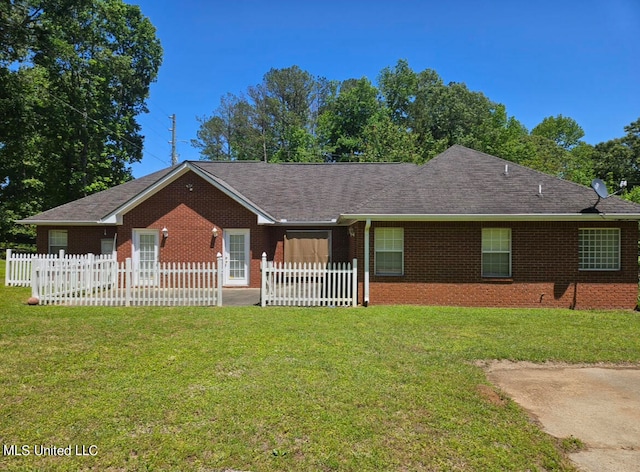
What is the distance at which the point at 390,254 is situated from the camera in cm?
1186

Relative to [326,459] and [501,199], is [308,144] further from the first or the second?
[326,459]

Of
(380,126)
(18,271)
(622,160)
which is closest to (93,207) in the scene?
(18,271)

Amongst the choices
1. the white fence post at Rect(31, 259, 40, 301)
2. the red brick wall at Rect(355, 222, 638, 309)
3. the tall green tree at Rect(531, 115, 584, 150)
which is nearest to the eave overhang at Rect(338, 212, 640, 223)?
the red brick wall at Rect(355, 222, 638, 309)

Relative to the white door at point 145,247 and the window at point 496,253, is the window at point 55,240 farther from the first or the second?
the window at point 496,253

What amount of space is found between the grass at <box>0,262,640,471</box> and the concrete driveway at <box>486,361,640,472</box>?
24 cm

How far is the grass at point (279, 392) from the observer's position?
3619 mm

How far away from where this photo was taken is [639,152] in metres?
43.0

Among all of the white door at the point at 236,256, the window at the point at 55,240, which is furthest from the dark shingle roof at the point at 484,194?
the window at the point at 55,240

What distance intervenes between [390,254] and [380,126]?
94.2ft

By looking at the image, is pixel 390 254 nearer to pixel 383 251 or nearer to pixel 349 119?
pixel 383 251

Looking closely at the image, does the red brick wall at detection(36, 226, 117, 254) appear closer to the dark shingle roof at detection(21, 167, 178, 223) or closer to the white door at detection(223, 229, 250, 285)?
the dark shingle roof at detection(21, 167, 178, 223)

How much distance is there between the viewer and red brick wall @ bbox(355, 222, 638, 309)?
11.4 meters

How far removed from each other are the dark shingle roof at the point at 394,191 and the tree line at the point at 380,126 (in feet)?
60.3

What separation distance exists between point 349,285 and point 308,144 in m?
32.1
